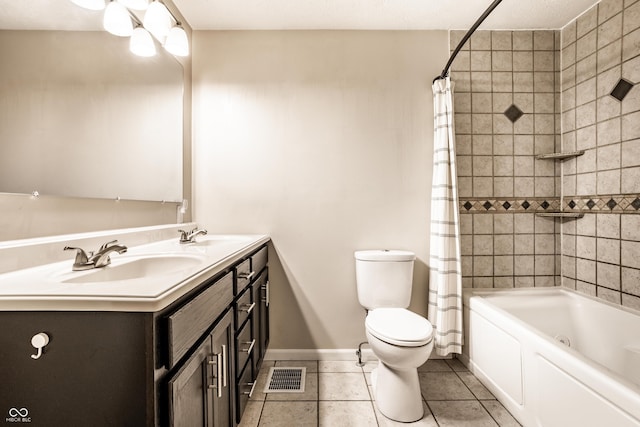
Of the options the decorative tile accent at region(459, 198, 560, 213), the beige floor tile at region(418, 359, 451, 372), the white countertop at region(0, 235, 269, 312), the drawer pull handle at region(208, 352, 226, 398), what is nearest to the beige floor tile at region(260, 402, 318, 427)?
the drawer pull handle at region(208, 352, 226, 398)

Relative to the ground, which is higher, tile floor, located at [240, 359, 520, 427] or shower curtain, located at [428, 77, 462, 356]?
shower curtain, located at [428, 77, 462, 356]

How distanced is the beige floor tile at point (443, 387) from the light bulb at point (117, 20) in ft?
7.82

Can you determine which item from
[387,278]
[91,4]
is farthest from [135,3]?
[387,278]

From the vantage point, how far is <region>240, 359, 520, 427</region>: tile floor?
5.00 ft

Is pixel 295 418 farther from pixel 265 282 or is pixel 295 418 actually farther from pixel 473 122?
pixel 473 122

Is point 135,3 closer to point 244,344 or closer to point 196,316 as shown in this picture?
point 196,316

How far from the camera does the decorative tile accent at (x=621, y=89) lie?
1.72 meters

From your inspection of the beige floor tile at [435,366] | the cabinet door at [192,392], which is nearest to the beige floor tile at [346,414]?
the beige floor tile at [435,366]

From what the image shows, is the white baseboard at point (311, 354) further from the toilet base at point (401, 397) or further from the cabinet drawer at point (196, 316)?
the cabinet drawer at point (196, 316)

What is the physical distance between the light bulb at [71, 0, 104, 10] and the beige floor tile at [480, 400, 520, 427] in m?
2.58

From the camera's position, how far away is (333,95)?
2.12 metres

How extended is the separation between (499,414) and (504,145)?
64.9 inches

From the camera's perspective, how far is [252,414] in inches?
62.4

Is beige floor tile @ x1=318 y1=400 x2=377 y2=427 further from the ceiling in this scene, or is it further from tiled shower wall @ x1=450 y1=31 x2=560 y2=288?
the ceiling
